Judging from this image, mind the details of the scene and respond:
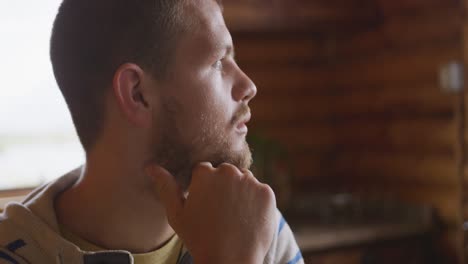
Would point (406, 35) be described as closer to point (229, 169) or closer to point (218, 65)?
point (218, 65)

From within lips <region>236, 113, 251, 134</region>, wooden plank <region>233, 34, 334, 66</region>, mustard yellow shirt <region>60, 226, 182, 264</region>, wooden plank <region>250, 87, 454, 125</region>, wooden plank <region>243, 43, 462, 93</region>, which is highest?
lips <region>236, 113, 251, 134</region>

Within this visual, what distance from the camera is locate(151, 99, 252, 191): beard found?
3.63 feet

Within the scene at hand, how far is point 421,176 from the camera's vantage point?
343cm

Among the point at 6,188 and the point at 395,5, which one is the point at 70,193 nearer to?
the point at 6,188

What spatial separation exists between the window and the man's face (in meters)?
1.71

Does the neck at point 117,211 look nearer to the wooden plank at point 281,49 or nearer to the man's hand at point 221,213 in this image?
the man's hand at point 221,213

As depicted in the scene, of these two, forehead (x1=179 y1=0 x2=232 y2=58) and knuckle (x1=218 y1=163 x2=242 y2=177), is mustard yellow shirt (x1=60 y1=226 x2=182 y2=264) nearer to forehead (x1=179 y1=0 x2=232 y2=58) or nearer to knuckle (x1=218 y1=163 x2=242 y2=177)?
knuckle (x1=218 y1=163 x2=242 y2=177)

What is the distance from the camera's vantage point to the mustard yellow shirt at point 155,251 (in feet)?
3.56

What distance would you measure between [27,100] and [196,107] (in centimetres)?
194

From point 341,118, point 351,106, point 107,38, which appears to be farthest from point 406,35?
point 107,38

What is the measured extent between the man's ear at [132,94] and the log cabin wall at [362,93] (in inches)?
87.8

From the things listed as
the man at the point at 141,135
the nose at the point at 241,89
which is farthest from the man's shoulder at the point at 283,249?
the nose at the point at 241,89

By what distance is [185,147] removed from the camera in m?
1.11

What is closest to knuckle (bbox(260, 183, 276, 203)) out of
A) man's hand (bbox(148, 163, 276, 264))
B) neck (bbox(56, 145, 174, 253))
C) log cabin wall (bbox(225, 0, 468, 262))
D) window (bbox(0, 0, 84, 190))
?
man's hand (bbox(148, 163, 276, 264))
